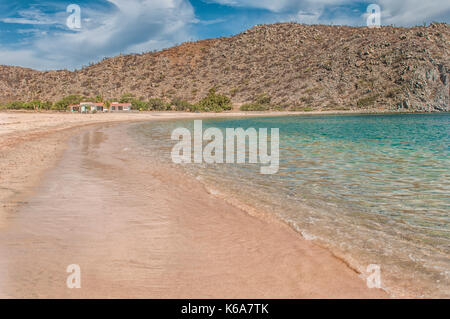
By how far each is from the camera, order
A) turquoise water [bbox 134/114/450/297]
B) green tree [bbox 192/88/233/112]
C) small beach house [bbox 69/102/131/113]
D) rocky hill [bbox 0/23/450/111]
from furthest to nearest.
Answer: green tree [bbox 192/88/233/112], rocky hill [bbox 0/23/450/111], small beach house [bbox 69/102/131/113], turquoise water [bbox 134/114/450/297]

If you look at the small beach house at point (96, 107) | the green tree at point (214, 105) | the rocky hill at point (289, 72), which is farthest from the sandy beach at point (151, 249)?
the rocky hill at point (289, 72)

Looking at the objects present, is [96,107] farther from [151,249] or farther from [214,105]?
[151,249]

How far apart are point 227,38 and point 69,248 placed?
110751 mm

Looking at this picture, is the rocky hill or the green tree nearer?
the rocky hill

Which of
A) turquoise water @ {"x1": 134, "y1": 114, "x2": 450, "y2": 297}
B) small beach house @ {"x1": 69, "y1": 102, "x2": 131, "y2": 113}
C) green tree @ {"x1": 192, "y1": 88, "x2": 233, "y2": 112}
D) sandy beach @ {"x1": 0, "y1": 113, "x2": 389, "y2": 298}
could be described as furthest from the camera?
green tree @ {"x1": 192, "y1": 88, "x2": 233, "y2": 112}

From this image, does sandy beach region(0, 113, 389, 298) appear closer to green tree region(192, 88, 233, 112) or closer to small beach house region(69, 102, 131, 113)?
small beach house region(69, 102, 131, 113)

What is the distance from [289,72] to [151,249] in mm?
80275

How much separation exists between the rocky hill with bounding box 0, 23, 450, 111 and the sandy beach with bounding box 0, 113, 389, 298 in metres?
64.4

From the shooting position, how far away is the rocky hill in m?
65.6

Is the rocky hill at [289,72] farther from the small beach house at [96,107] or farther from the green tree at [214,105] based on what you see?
the small beach house at [96,107]

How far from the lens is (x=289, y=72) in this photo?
80.2 metres

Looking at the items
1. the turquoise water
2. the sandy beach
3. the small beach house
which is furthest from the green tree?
the sandy beach

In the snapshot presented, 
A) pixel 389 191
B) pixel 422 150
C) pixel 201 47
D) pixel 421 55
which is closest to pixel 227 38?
pixel 201 47
